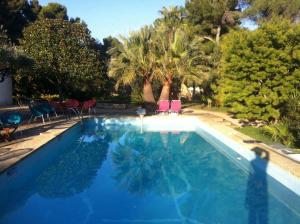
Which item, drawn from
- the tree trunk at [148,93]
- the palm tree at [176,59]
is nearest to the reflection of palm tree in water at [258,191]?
the palm tree at [176,59]

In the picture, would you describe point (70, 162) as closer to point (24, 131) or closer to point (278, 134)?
point (24, 131)

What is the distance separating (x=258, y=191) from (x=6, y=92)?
717 inches

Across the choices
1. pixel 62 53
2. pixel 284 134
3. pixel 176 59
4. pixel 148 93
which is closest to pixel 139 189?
pixel 284 134

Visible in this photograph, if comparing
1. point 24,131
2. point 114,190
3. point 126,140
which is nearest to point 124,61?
point 126,140

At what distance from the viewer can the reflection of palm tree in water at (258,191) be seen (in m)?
6.70

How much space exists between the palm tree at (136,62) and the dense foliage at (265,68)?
7548 millimetres

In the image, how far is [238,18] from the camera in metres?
30.4

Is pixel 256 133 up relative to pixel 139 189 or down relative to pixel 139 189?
up

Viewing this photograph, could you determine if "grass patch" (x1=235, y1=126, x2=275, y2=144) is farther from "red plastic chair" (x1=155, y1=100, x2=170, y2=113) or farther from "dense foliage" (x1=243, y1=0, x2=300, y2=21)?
"dense foliage" (x1=243, y1=0, x2=300, y2=21)

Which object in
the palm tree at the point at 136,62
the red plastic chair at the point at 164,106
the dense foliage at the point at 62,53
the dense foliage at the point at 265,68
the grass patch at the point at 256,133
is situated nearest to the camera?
the grass patch at the point at 256,133

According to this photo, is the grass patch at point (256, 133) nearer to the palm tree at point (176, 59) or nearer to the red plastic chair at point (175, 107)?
the red plastic chair at point (175, 107)

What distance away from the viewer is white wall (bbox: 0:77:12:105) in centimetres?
2184

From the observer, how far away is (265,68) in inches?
551

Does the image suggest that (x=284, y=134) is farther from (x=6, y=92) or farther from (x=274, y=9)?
(x=274, y=9)
